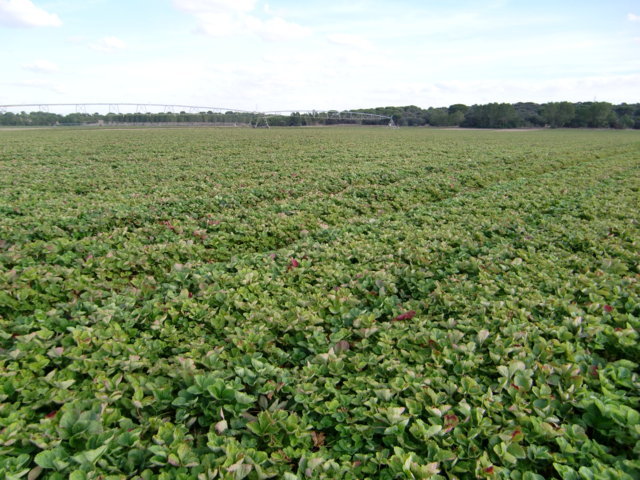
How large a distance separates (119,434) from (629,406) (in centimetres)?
383

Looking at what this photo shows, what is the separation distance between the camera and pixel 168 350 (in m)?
3.92

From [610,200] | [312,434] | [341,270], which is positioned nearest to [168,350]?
[312,434]

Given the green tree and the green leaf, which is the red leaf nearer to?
the green leaf

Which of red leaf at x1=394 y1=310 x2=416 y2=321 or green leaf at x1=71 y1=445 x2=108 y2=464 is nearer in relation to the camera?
green leaf at x1=71 y1=445 x2=108 y2=464

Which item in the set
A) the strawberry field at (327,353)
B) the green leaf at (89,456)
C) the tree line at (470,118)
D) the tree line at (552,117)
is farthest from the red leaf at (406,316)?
the tree line at (552,117)

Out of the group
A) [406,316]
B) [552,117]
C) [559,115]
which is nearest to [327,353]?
[406,316]

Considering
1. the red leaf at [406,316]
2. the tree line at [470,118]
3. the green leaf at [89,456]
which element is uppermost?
the tree line at [470,118]

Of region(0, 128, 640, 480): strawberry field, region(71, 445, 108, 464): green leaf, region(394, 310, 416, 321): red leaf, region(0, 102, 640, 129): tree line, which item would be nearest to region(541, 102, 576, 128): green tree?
region(0, 102, 640, 129): tree line

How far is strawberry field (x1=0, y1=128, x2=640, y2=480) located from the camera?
2.53 m

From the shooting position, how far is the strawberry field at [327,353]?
2.53 metres

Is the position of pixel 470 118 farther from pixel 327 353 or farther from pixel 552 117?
pixel 327 353

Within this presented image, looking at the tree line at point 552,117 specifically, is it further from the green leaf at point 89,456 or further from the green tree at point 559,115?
the green leaf at point 89,456

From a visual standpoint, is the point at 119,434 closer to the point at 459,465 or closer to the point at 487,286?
the point at 459,465

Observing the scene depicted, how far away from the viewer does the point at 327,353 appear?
11.7ft
